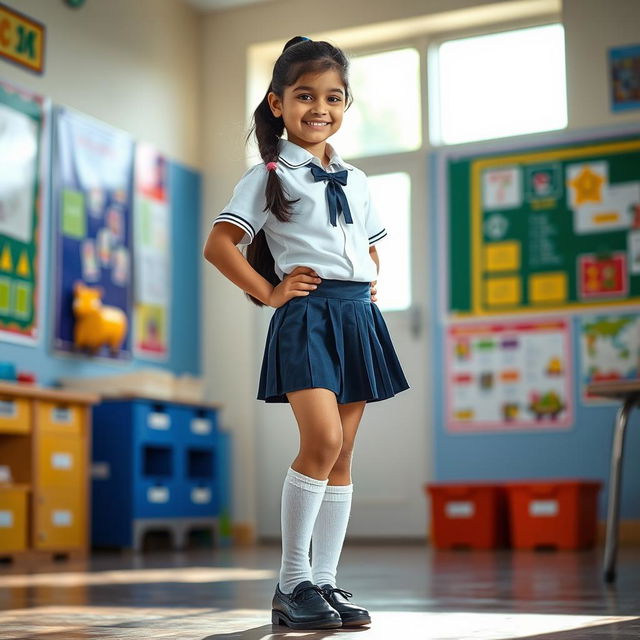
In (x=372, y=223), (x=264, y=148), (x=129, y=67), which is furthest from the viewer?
(x=129, y=67)

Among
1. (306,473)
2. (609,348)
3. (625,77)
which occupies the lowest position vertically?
(306,473)

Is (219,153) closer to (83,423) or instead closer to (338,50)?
(83,423)

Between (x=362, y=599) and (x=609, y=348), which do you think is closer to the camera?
(x=362, y=599)

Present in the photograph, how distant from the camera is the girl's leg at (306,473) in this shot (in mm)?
1885

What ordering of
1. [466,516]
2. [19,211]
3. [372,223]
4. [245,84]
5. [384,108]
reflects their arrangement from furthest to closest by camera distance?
[245,84] → [384,108] → [466,516] → [19,211] → [372,223]

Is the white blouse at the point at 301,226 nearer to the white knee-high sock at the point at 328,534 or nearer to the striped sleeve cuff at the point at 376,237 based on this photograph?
the striped sleeve cuff at the point at 376,237

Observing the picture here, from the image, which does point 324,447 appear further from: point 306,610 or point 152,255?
point 152,255

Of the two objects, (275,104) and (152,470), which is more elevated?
(275,104)

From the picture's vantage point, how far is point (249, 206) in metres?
1.98

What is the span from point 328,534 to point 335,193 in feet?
2.04

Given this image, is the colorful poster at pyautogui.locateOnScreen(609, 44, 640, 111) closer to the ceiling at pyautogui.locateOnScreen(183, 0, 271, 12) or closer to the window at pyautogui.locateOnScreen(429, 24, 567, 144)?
the window at pyautogui.locateOnScreen(429, 24, 567, 144)

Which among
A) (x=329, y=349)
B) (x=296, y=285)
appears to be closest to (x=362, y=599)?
(x=329, y=349)

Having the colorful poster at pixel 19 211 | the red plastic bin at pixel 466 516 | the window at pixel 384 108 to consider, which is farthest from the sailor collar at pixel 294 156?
the window at pixel 384 108

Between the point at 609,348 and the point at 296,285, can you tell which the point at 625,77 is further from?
the point at 296,285
